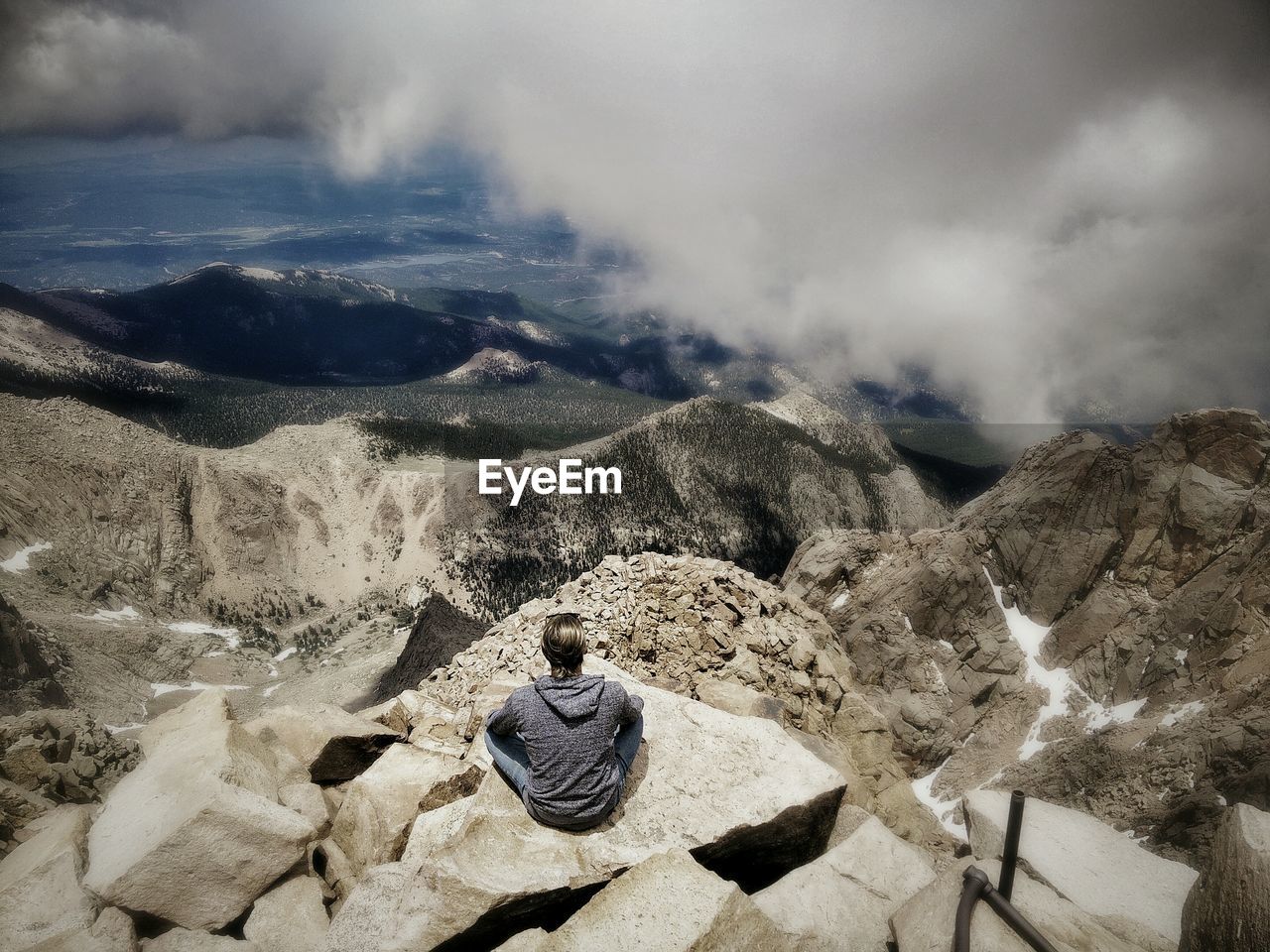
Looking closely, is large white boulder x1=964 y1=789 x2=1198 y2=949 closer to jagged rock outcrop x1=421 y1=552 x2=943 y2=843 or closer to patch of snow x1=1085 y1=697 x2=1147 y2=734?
jagged rock outcrop x1=421 y1=552 x2=943 y2=843

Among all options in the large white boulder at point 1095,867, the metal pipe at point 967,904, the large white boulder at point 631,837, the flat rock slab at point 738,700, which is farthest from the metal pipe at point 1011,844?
the flat rock slab at point 738,700

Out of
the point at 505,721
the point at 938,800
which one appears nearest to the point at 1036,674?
the point at 938,800

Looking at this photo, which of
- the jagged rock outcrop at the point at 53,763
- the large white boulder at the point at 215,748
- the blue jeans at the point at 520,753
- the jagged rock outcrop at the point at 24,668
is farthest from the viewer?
the jagged rock outcrop at the point at 24,668

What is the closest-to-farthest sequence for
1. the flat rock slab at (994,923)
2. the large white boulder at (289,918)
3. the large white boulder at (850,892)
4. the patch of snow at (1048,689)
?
the flat rock slab at (994,923)
the large white boulder at (850,892)
the large white boulder at (289,918)
the patch of snow at (1048,689)

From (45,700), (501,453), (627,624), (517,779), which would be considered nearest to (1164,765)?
(627,624)

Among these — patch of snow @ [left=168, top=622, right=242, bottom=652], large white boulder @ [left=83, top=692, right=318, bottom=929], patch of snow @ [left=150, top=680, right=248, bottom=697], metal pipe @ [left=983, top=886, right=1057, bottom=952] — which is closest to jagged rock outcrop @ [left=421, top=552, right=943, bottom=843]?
large white boulder @ [left=83, top=692, right=318, bottom=929]

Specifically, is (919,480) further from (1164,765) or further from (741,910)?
(741,910)

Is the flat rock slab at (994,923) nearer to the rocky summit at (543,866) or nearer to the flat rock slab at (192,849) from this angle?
the rocky summit at (543,866)
